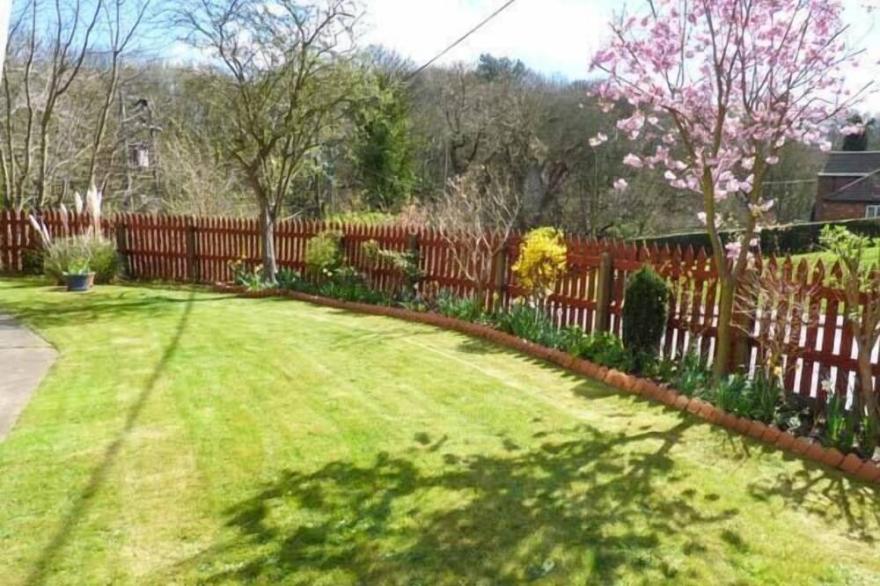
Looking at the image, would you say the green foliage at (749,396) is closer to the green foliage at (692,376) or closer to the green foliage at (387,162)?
the green foliage at (692,376)

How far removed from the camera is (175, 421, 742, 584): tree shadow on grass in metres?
2.44

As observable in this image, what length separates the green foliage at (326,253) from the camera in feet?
31.9

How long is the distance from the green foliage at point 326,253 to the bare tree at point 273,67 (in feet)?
3.38

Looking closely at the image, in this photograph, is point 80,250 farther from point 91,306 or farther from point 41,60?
point 41,60

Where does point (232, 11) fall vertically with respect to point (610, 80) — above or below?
above

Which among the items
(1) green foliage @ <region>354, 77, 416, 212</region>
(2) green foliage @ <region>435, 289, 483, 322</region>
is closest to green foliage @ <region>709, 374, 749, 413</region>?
(2) green foliage @ <region>435, 289, 483, 322</region>

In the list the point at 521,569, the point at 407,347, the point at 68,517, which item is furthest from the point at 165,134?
the point at 521,569

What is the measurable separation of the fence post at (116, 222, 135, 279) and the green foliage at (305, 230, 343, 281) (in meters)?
4.14

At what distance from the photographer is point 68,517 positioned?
2.79m

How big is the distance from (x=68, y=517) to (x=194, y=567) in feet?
2.61

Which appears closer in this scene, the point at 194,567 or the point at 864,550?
the point at 194,567

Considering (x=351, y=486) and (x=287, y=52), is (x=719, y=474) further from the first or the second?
(x=287, y=52)

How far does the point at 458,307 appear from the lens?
25.2ft

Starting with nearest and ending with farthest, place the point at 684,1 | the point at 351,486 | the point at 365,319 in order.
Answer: the point at 351,486 → the point at 684,1 → the point at 365,319
